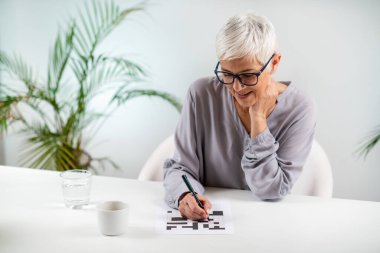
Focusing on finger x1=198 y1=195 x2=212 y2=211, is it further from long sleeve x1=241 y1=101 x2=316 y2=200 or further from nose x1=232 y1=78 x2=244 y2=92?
nose x1=232 y1=78 x2=244 y2=92

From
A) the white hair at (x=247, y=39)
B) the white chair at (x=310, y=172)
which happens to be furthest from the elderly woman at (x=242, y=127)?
the white chair at (x=310, y=172)

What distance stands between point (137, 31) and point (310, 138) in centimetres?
154

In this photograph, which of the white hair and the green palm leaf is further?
the green palm leaf

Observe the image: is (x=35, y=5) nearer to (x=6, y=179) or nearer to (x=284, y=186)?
(x=6, y=179)

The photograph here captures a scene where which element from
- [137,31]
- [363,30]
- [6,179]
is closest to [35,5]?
[137,31]

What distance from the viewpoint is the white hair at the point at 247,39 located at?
5.69 ft

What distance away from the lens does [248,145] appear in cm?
187

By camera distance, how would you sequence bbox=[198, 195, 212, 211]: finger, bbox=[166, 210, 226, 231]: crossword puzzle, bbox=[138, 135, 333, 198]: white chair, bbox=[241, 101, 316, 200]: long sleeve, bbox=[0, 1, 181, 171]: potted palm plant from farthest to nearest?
bbox=[0, 1, 181, 171]: potted palm plant
bbox=[138, 135, 333, 198]: white chair
bbox=[241, 101, 316, 200]: long sleeve
bbox=[198, 195, 212, 211]: finger
bbox=[166, 210, 226, 231]: crossword puzzle

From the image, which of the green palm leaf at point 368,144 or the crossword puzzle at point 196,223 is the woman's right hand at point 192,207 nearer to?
the crossword puzzle at point 196,223

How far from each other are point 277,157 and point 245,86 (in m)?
0.30

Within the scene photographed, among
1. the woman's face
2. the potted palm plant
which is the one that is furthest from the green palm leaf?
the woman's face

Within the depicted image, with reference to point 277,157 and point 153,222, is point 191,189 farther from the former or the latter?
point 277,157

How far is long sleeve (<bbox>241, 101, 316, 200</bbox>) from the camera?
5.95 ft

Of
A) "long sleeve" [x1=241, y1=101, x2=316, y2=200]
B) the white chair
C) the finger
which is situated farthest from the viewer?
the white chair
